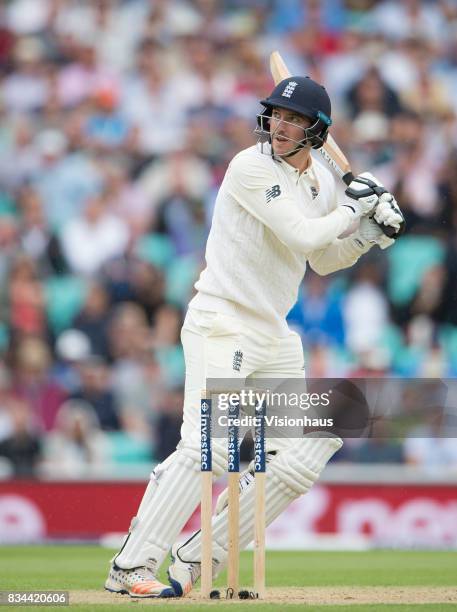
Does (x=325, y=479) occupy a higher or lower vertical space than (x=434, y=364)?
lower

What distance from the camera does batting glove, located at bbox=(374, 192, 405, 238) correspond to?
5.56m

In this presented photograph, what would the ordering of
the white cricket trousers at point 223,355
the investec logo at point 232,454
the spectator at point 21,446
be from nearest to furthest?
the investec logo at point 232,454, the white cricket trousers at point 223,355, the spectator at point 21,446

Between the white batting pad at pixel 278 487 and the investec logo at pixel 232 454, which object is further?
the white batting pad at pixel 278 487

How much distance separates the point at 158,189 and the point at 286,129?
19.6 ft

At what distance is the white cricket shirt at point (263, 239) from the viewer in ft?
17.9

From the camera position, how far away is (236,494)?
524 cm

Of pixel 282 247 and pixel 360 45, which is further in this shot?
pixel 360 45

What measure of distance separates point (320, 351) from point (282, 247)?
469cm

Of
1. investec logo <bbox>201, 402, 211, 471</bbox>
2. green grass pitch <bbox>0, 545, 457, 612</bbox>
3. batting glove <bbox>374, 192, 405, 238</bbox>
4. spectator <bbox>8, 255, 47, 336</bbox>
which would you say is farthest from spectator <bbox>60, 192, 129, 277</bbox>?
investec logo <bbox>201, 402, 211, 471</bbox>

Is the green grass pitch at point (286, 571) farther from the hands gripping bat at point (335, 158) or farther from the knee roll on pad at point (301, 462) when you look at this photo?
the hands gripping bat at point (335, 158)

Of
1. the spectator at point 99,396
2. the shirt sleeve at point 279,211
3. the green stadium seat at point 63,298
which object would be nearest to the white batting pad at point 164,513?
the shirt sleeve at point 279,211

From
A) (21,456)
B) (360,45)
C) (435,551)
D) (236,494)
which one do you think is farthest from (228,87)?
(236,494)

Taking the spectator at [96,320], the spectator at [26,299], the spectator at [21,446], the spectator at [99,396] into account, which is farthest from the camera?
the spectator at [26,299]

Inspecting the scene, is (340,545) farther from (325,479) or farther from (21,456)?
(21,456)
